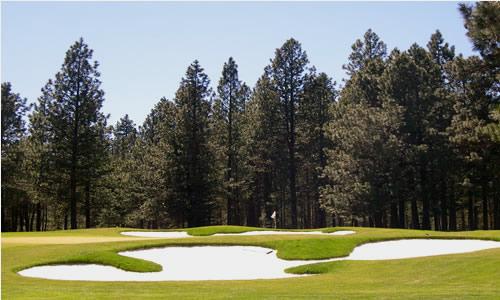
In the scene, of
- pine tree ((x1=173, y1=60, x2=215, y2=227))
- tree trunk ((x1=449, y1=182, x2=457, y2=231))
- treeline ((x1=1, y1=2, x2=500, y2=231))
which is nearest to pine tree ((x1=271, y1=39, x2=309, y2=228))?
treeline ((x1=1, y1=2, x2=500, y2=231))

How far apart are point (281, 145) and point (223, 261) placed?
4262cm

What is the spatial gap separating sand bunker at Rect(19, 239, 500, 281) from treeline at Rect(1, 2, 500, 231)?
14.8m

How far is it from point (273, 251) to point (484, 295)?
39.2ft

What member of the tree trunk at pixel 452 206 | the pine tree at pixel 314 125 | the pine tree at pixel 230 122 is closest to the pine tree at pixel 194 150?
the pine tree at pixel 230 122

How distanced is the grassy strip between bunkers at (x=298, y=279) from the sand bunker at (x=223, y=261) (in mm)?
545

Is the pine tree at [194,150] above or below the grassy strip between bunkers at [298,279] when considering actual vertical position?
above

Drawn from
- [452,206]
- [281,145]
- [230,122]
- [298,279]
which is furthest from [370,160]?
→ [298,279]

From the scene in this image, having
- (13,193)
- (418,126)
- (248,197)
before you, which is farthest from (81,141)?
(418,126)

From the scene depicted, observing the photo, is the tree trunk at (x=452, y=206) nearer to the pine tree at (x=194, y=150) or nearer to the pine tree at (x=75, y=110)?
the pine tree at (x=194, y=150)

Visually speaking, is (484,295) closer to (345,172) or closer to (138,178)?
(345,172)

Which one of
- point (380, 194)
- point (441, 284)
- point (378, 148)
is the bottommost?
point (441, 284)

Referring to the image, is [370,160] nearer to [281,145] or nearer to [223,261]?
[281,145]

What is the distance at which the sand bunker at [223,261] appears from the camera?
18.5 meters

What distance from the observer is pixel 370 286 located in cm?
1443
